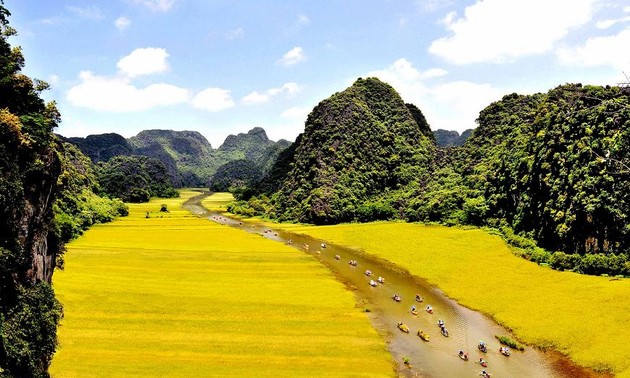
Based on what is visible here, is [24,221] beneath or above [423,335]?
above

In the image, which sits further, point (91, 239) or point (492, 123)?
point (492, 123)

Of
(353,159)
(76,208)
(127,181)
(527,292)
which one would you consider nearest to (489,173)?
(353,159)

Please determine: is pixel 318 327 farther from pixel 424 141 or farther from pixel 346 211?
pixel 424 141

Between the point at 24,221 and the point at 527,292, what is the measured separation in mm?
42405

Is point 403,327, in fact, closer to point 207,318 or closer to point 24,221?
point 207,318

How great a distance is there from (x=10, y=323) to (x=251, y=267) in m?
36.7

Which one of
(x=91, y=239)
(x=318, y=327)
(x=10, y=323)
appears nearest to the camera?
(x=10, y=323)

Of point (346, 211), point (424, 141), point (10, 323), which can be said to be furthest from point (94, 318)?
point (424, 141)

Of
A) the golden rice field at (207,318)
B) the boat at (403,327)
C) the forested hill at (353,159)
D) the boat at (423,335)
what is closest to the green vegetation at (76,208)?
the golden rice field at (207,318)

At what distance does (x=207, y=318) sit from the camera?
120ft

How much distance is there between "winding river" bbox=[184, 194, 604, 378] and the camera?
1142 inches

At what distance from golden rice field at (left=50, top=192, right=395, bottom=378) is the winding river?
65.9 inches

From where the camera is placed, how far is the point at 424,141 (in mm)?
146750

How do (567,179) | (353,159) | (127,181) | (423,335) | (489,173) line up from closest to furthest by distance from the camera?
(423,335) < (567,179) < (489,173) < (353,159) < (127,181)
